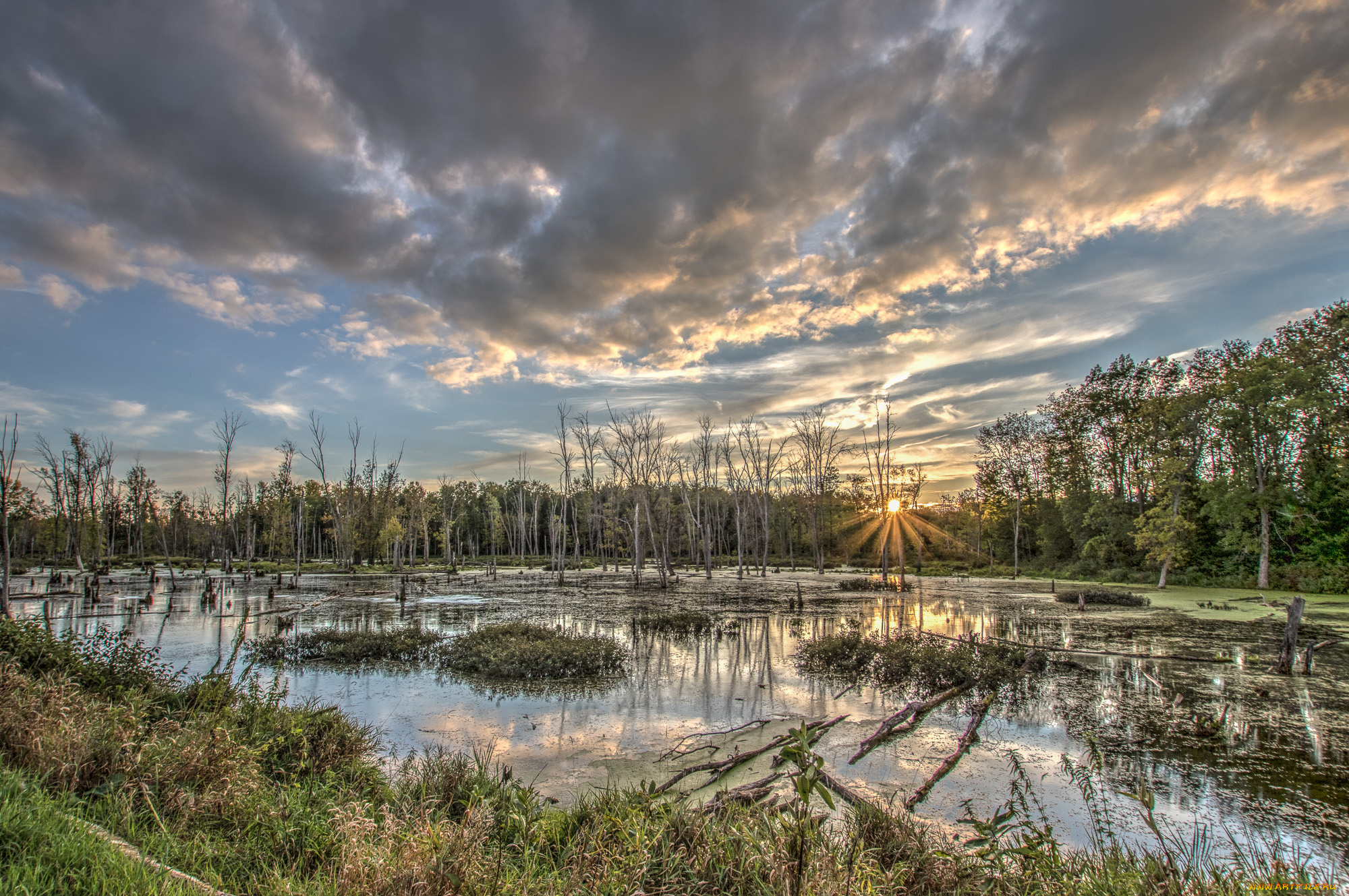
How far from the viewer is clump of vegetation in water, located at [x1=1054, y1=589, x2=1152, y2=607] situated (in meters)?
24.3

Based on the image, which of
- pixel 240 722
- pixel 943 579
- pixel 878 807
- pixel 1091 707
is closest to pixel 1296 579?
pixel 943 579

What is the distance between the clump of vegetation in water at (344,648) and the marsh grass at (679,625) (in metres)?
6.27

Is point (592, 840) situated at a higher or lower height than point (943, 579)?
higher

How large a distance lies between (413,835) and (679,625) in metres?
14.2

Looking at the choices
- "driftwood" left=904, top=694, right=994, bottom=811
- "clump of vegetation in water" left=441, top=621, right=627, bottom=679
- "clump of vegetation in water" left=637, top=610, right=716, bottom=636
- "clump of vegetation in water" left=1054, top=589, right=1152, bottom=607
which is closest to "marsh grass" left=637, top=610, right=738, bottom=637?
"clump of vegetation in water" left=637, top=610, right=716, bottom=636

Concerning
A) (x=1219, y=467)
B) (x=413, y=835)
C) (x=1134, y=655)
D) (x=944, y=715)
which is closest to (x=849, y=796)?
(x=413, y=835)

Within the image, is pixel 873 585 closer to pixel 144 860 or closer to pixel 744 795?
pixel 744 795

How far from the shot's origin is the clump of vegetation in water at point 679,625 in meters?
17.1

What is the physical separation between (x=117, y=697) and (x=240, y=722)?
2.04 meters

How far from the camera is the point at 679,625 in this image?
690 inches

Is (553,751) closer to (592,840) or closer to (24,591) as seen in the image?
(592,840)

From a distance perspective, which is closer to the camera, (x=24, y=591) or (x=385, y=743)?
(x=385, y=743)

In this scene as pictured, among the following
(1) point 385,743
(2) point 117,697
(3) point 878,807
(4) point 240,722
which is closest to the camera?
(3) point 878,807

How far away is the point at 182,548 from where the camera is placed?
Answer: 8331 cm
